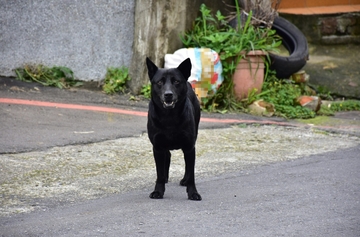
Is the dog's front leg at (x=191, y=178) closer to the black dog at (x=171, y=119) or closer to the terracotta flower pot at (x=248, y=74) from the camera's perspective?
the black dog at (x=171, y=119)

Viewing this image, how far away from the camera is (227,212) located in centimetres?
471

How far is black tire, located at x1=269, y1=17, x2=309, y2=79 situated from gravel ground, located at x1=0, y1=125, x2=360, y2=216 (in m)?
2.21

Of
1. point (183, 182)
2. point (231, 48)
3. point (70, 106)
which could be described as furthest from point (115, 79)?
point (183, 182)

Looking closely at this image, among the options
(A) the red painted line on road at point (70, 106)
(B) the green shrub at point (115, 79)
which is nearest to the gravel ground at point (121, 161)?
(A) the red painted line on road at point (70, 106)

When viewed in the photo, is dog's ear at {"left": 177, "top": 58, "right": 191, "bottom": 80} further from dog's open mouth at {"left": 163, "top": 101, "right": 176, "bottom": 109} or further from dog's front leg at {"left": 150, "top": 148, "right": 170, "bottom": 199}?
dog's front leg at {"left": 150, "top": 148, "right": 170, "bottom": 199}

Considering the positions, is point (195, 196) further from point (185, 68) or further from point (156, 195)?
point (185, 68)

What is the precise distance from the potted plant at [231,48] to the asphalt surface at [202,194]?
1078 mm

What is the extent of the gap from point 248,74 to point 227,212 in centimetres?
541

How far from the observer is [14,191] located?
17.3 feet

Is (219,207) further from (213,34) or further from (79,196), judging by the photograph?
(213,34)

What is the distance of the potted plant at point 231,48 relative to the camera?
9.69 metres

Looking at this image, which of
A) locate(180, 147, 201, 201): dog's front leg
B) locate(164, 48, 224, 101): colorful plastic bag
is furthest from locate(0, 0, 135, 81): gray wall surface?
locate(180, 147, 201, 201): dog's front leg

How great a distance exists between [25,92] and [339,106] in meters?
5.19

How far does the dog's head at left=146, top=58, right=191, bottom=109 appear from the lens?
488 centimetres
